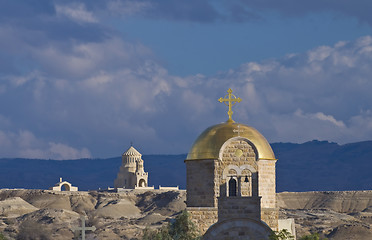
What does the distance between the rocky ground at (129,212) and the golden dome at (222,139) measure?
53484 mm

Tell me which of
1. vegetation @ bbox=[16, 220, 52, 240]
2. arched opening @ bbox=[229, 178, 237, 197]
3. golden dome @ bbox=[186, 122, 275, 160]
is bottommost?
arched opening @ bbox=[229, 178, 237, 197]

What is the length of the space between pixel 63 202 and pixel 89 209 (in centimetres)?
656

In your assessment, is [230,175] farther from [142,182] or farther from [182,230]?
[142,182]

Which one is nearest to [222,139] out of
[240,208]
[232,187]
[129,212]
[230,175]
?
[230,175]

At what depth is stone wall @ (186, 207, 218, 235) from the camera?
33.6 metres

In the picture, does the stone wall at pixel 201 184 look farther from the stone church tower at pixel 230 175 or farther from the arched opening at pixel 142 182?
the arched opening at pixel 142 182

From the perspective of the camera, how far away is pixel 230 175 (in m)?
33.6

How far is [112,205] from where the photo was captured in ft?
471

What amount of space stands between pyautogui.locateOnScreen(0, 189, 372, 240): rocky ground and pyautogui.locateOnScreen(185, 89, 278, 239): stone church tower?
53202mm


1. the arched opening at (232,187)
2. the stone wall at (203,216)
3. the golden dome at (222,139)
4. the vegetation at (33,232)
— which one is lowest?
the stone wall at (203,216)

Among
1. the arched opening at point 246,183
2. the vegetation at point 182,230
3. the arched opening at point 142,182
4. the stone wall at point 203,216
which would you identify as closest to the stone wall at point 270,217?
the arched opening at point 246,183

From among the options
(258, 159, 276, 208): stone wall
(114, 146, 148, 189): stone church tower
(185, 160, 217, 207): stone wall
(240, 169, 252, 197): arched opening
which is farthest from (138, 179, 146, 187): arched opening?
(240, 169, 252, 197): arched opening

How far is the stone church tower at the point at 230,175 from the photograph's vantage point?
33.0 m

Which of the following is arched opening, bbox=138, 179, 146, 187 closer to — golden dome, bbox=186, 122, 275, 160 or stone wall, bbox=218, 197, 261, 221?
golden dome, bbox=186, 122, 275, 160
